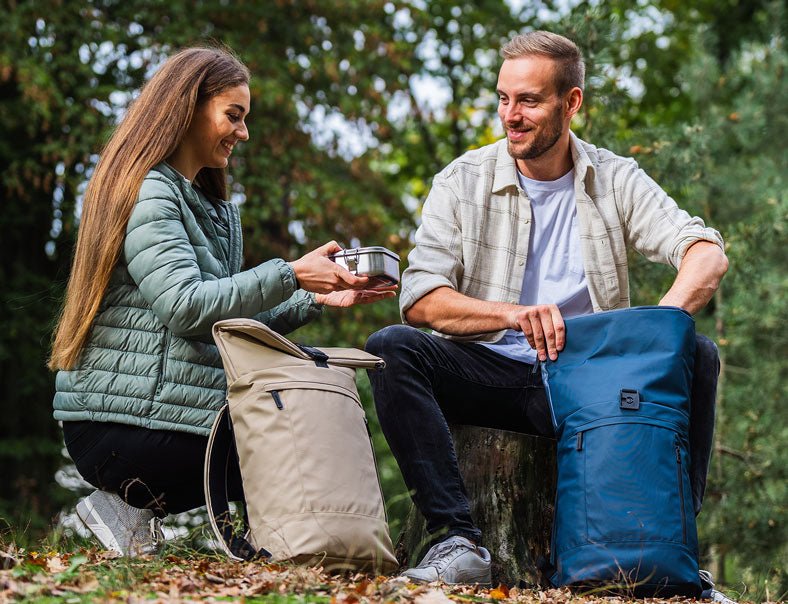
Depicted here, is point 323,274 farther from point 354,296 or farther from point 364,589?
point 364,589

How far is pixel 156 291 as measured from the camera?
2896 mm

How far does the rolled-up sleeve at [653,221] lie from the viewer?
3.64m

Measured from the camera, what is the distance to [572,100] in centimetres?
391

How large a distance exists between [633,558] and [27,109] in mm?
7404

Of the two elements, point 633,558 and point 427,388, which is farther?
point 427,388

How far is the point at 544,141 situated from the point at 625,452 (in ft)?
4.64

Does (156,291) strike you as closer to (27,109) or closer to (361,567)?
(361,567)

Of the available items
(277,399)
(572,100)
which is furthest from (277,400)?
(572,100)

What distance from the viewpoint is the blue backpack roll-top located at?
292 centimetres

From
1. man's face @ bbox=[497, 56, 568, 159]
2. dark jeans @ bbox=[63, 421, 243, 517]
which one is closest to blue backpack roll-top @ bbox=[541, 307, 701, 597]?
man's face @ bbox=[497, 56, 568, 159]

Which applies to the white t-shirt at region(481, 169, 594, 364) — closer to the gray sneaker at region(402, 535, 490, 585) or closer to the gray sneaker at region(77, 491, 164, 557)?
Answer: the gray sneaker at region(402, 535, 490, 585)

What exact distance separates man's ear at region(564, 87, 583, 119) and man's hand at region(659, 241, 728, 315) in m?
0.80

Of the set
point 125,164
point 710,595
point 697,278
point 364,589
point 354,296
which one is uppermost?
point 125,164

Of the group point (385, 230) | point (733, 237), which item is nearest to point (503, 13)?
point (385, 230)
